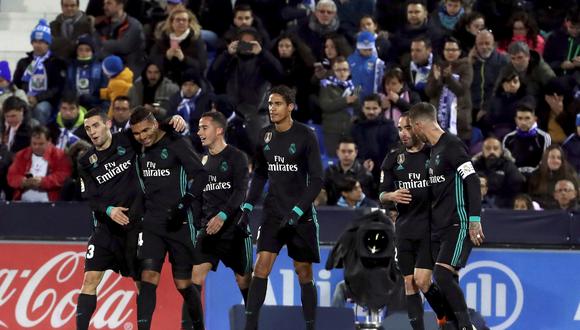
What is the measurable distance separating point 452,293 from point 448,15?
23.5ft

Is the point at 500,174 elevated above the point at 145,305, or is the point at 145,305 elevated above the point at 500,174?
the point at 500,174

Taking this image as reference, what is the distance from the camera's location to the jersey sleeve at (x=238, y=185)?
14055 mm

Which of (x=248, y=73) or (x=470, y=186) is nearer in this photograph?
(x=470, y=186)

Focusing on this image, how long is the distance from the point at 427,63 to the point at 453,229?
5.71 meters

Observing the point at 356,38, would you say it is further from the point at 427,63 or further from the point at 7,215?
the point at 7,215

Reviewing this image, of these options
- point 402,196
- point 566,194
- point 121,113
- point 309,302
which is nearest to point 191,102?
point 121,113

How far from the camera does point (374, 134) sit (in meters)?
17.4

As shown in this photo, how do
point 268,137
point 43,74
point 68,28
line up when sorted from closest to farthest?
1. point 268,137
2. point 43,74
3. point 68,28

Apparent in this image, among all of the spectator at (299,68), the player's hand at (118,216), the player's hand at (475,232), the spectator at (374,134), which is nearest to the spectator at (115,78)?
the spectator at (299,68)

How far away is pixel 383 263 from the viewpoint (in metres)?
14.6

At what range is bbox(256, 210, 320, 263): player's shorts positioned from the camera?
1352 cm

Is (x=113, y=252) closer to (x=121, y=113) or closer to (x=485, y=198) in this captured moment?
(x=121, y=113)

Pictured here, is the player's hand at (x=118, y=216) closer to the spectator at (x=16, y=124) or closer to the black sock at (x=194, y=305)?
the black sock at (x=194, y=305)

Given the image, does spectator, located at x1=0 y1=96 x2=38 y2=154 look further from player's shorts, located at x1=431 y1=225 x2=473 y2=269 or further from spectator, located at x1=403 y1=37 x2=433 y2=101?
player's shorts, located at x1=431 y1=225 x2=473 y2=269
